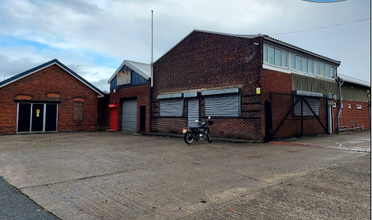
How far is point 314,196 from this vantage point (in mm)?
4281

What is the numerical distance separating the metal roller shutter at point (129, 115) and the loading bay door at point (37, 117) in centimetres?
549

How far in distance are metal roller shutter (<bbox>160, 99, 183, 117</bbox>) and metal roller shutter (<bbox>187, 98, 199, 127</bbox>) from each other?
71 cm

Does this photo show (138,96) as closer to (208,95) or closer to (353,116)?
(208,95)

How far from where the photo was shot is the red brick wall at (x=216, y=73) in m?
12.9

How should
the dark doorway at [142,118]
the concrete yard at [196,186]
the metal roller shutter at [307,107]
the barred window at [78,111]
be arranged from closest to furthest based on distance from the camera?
the concrete yard at [196,186] < the metal roller shutter at [307,107] < the dark doorway at [142,118] < the barred window at [78,111]

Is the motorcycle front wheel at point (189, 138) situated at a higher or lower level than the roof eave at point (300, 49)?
lower

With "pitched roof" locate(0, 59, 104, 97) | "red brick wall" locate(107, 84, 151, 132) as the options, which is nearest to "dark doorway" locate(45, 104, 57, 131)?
"pitched roof" locate(0, 59, 104, 97)

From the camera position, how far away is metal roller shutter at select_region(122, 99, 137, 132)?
68.2 ft

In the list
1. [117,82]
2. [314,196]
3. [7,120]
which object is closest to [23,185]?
[314,196]

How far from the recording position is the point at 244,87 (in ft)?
43.8

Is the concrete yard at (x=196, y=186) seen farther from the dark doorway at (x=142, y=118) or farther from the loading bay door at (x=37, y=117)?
the loading bay door at (x=37, y=117)

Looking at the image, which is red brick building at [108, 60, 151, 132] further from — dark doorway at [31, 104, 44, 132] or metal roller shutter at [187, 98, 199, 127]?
dark doorway at [31, 104, 44, 132]

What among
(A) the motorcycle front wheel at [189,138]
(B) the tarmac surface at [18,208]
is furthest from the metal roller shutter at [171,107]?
(B) the tarmac surface at [18,208]

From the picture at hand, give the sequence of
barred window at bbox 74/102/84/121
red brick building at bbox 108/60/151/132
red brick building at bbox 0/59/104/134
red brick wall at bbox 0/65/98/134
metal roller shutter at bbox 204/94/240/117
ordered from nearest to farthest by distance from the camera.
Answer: metal roller shutter at bbox 204/94/240/117
red brick wall at bbox 0/65/98/134
red brick building at bbox 0/59/104/134
red brick building at bbox 108/60/151/132
barred window at bbox 74/102/84/121
